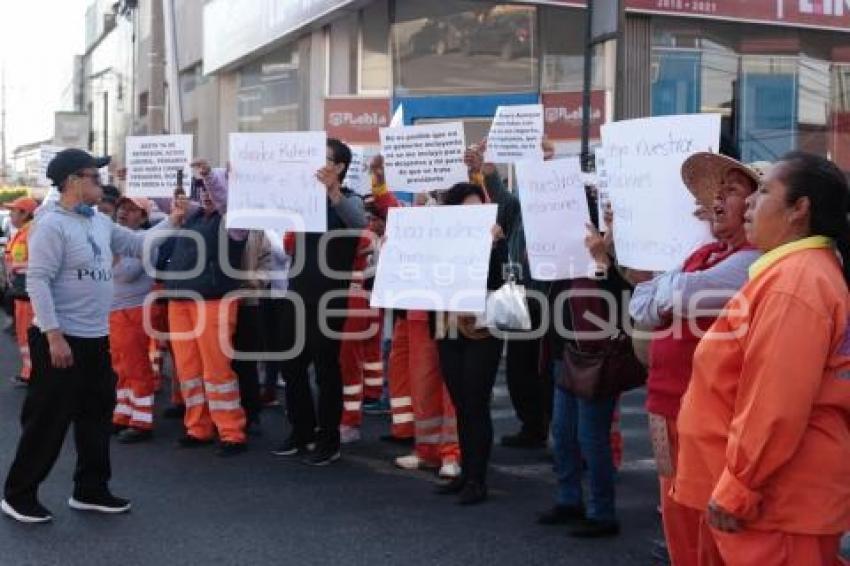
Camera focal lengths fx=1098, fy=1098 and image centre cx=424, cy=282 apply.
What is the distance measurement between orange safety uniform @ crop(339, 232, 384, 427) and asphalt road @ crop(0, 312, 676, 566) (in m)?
0.40

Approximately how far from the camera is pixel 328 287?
6.89m

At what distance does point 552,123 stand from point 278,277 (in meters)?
7.62

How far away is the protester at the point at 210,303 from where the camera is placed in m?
7.30

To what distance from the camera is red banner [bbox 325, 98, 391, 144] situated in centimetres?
1619

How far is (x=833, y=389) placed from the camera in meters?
2.86

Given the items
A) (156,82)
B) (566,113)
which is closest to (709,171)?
(566,113)

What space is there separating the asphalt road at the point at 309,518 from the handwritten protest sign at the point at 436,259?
1.13 metres

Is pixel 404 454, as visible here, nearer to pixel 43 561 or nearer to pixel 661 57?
pixel 43 561

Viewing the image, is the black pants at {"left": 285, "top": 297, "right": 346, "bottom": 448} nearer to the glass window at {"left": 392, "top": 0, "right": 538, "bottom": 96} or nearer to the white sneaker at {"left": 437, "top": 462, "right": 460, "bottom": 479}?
the white sneaker at {"left": 437, "top": 462, "right": 460, "bottom": 479}

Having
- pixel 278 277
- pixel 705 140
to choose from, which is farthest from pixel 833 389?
pixel 278 277

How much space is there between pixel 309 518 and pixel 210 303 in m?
2.04

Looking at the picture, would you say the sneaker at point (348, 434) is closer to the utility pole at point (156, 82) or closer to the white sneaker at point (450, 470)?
the white sneaker at point (450, 470)

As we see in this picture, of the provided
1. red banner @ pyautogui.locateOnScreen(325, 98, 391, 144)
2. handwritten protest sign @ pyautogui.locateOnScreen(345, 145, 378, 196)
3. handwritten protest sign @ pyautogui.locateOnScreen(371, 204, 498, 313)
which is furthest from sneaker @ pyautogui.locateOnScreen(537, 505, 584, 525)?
red banner @ pyautogui.locateOnScreen(325, 98, 391, 144)

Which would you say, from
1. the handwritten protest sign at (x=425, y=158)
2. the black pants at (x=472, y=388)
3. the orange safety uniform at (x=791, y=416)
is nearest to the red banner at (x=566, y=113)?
the handwritten protest sign at (x=425, y=158)
